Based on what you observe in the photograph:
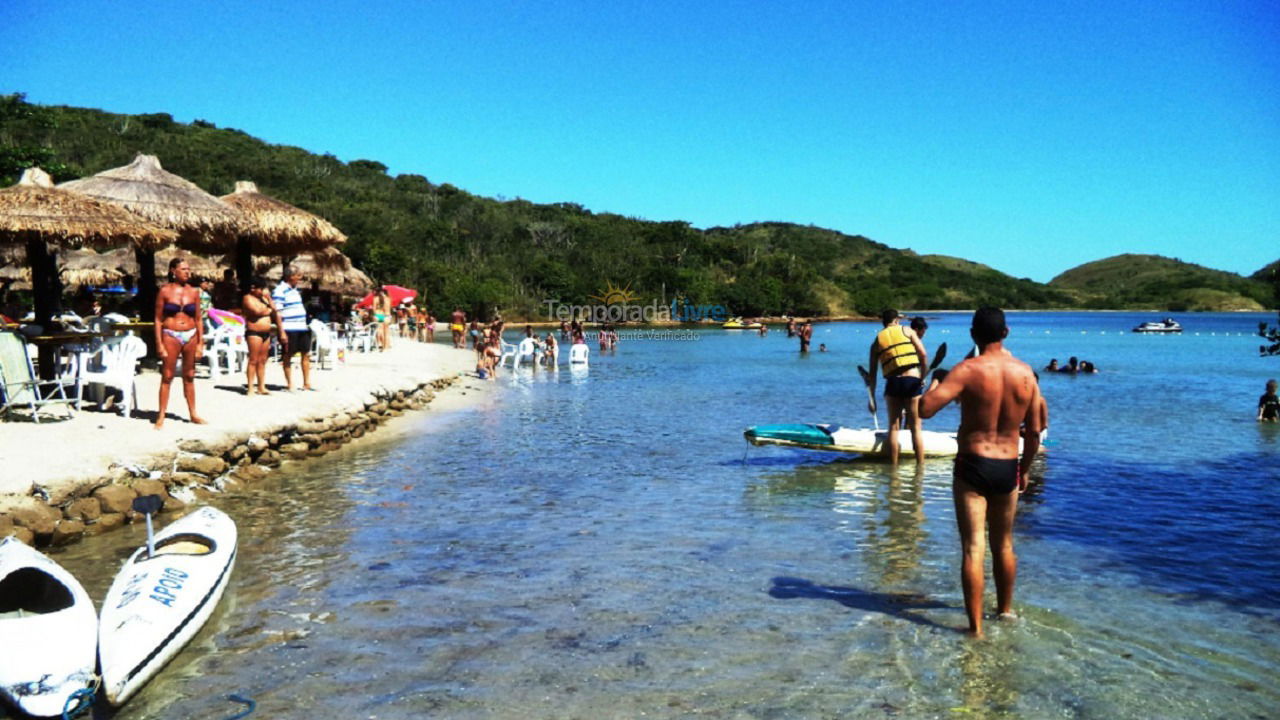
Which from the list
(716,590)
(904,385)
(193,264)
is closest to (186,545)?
(716,590)

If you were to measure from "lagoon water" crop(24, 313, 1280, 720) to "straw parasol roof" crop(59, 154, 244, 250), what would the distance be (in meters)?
5.17

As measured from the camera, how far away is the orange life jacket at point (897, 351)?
946 centimetres

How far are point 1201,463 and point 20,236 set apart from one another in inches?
619

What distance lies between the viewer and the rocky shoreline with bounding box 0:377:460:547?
22.3 ft

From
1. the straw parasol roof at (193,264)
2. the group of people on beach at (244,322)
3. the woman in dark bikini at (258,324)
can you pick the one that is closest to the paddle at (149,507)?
the group of people on beach at (244,322)

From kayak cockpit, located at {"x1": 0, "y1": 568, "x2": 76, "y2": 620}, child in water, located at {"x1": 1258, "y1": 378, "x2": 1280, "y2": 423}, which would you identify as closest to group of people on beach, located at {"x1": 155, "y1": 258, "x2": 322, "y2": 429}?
kayak cockpit, located at {"x1": 0, "y1": 568, "x2": 76, "y2": 620}

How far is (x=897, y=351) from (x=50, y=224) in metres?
10.3

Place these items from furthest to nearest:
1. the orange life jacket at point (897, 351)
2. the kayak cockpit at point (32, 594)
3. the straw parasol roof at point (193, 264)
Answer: the straw parasol roof at point (193, 264)
the orange life jacket at point (897, 351)
the kayak cockpit at point (32, 594)

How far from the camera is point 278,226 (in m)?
15.8

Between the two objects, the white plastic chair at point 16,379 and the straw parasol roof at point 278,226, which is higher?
the straw parasol roof at point 278,226

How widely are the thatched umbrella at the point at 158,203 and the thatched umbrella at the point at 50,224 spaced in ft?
4.87

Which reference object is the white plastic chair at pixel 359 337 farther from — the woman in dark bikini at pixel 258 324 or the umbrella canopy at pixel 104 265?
the woman in dark bikini at pixel 258 324

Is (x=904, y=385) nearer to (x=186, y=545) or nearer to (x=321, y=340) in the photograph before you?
(x=186, y=545)

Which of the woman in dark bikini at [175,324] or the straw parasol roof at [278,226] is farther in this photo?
the straw parasol roof at [278,226]
